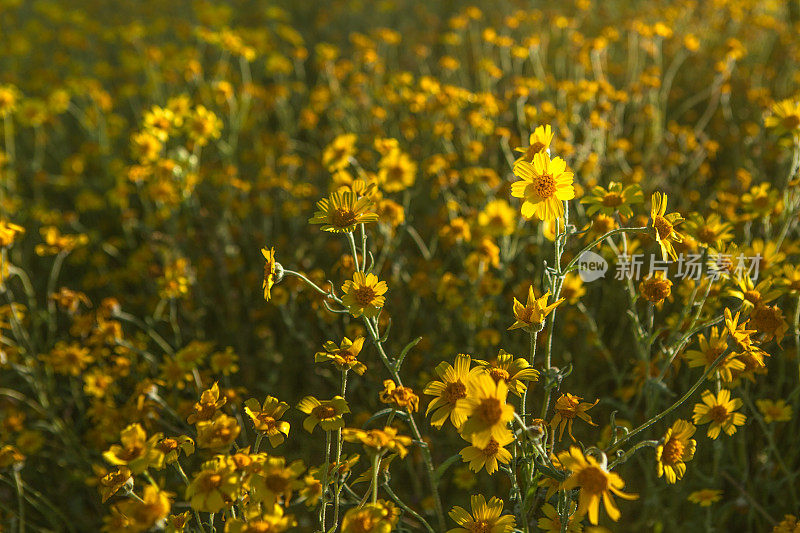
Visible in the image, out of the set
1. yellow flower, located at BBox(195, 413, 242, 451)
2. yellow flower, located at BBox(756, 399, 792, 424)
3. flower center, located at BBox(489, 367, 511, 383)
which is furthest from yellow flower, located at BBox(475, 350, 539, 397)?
yellow flower, located at BBox(756, 399, 792, 424)

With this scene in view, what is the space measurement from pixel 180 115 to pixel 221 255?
705 millimetres

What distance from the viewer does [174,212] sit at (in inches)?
119

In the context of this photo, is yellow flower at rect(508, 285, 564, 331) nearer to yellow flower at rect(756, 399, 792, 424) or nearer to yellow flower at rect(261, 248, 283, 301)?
yellow flower at rect(261, 248, 283, 301)

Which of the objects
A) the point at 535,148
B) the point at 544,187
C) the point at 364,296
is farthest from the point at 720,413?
the point at 364,296

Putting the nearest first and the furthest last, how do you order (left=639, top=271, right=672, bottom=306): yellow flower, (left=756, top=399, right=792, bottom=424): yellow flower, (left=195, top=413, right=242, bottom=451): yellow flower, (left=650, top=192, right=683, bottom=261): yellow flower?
(left=195, top=413, right=242, bottom=451): yellow flower
(left=650, top=192, right=683, bottom=261): yellow flower
(left=639, top=271, right=672, bottom=306): yellow flower
(left=756, top=399, right=792, bottom=424): yellow flower

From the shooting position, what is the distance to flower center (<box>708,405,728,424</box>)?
58.2 inches

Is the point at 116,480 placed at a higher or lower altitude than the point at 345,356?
lower

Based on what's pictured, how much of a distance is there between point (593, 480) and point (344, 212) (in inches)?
32.8

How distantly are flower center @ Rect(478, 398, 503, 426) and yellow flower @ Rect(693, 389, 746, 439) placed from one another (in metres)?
0.67

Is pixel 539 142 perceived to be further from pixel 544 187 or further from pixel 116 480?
pixel 116 480

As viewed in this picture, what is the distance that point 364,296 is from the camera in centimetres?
144

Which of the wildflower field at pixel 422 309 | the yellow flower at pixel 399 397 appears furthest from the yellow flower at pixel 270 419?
the yellow flower at pixel 399 397

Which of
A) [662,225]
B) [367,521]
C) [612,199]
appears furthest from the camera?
[612,199]

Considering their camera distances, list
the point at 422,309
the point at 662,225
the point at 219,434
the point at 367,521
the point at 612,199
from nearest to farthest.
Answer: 1. the point at 367,521
2. the point at 219,434
3. the point at 662,225
4. the point at 612,199
5. the point at 422,309
